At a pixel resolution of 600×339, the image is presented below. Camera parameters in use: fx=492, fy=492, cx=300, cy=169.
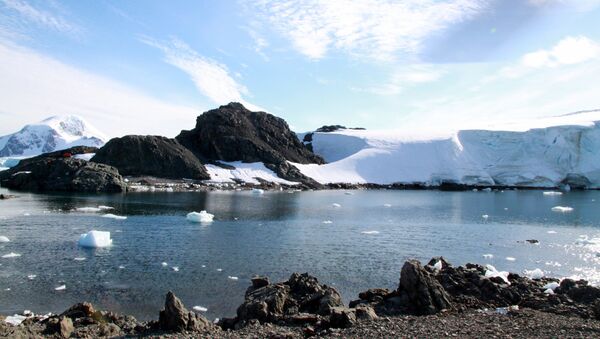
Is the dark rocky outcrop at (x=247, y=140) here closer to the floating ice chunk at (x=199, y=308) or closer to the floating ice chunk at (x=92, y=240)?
the floating ice chunk at (x=92, y=240)

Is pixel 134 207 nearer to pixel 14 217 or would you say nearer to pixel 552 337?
pixel 14 217

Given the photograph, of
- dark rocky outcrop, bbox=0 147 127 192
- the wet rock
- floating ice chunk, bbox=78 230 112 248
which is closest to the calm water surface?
floating ice chunk, bbox=78 230 112 248

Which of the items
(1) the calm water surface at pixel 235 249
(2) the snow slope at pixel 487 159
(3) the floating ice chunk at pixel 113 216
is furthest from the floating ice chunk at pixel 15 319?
(2) the snow slope at pixel 487 159

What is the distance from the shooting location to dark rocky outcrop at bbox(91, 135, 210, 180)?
86.6 metres

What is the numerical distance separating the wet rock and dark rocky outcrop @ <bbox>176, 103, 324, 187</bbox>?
254 ft

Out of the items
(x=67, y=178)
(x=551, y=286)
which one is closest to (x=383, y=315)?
(x=551, y=286)

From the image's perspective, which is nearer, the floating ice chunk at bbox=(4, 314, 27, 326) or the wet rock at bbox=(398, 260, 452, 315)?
the floating ice chunk at bbox=(4, 314, 27, 326)

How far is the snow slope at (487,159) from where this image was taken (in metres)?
99.2

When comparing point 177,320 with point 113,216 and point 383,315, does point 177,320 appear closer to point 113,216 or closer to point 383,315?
point 383,315

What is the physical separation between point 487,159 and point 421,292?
3816 inches

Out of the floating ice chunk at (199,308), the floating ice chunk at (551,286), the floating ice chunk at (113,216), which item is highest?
the floating ice chunk at (113,216)

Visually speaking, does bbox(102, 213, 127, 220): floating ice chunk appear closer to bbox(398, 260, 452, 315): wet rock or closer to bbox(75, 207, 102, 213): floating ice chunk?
bbox(75, 207, 102, 213): floating ice chunk

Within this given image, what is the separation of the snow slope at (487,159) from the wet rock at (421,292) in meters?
81.4

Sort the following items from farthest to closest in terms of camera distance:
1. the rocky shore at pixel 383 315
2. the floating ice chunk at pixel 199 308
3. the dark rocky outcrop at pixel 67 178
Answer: the dark rocky outcrop at pixel 67 178
the floating ice chunk at pixel 199 308
the rocky shore at pixel 383 315
